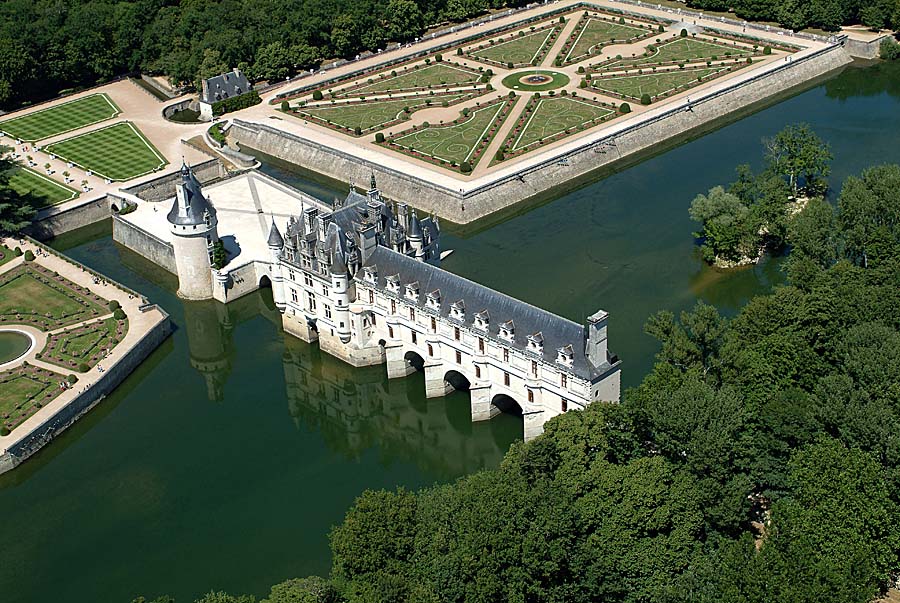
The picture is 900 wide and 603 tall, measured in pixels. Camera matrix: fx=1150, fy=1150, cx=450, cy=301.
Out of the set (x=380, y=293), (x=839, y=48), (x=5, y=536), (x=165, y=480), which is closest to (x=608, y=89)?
(x=839, y=48)

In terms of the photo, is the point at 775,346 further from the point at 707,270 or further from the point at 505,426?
the point at 707,270

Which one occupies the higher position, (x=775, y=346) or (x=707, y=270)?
(x=775, y=346)

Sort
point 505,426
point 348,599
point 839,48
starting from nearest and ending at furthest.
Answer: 1. point 348,599
2. point 505,426
3. point 839,48

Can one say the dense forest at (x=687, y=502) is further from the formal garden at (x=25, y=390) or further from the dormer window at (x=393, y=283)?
the formal garden at (x=25, y=390)

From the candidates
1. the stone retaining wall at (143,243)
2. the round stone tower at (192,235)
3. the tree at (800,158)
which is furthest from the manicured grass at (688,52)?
the round stone tower at (192,235)

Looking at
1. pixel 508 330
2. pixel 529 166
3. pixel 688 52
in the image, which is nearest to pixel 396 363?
pixel 508 330

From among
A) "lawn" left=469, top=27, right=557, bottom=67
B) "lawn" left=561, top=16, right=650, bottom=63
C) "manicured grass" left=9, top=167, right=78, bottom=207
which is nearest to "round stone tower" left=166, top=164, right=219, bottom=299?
"manicured grass" left=9, top=167, right=78, bottom=207
